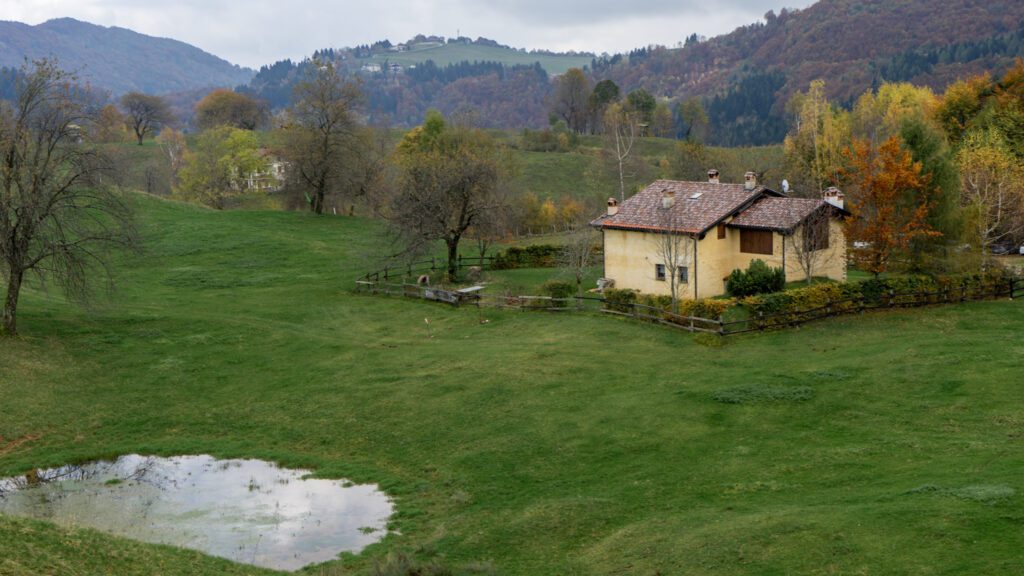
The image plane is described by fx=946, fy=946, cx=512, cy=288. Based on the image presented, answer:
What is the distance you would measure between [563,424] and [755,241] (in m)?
23.1

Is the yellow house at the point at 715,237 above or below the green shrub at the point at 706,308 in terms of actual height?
above

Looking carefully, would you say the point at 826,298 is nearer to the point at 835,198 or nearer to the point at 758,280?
the point at 758,280

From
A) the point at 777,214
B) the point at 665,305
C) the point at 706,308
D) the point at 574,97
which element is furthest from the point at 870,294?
the point at 574,97

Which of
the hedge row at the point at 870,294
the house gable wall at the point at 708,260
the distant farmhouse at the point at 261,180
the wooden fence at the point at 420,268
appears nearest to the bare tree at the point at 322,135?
the distant farmhouse at the point at 261,180

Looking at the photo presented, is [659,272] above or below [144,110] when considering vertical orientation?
below

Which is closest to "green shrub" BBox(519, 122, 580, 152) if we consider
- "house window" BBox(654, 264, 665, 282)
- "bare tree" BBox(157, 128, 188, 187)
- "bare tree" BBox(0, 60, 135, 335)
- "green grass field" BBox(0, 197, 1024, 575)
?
"bare tree" BBox(157, 128, 188, 187)

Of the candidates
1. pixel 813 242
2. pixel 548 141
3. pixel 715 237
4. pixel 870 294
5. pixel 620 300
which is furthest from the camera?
pixel 548 141

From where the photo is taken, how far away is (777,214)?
5269cm

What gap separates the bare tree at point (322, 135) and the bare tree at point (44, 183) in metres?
42.5

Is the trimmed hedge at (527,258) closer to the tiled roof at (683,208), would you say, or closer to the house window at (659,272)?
the tiled roof at (683,208)

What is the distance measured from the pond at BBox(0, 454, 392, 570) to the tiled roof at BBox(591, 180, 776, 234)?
27083 millimetres

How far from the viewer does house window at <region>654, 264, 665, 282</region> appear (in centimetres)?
5372

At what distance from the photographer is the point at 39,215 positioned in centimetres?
4506

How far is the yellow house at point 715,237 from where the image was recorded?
51.8 m
